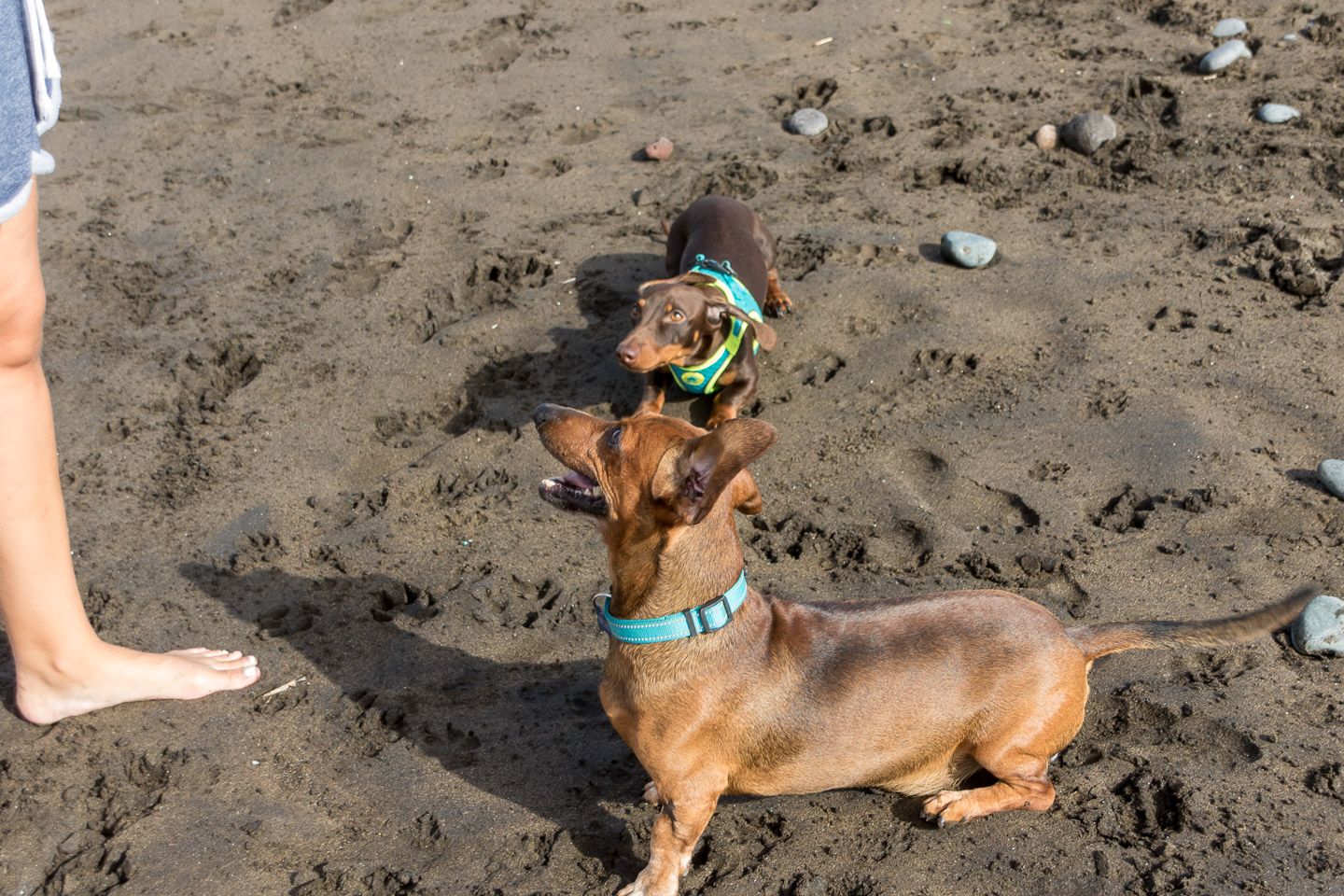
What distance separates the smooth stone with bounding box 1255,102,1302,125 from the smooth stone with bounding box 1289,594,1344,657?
4.31 meters

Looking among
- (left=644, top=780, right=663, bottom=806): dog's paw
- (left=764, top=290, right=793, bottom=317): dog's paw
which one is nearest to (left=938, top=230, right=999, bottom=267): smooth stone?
(left=764, top=290, right=793, bottom=317): dog's paw

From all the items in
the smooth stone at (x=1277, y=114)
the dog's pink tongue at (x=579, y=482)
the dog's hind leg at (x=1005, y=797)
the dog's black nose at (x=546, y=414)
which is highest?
the dog's black nose at (x=546, y=414)

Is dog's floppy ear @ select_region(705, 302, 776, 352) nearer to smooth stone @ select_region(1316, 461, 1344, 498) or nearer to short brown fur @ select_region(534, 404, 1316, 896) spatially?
short brown fur @ select_region(534, 404, 1316, 896)

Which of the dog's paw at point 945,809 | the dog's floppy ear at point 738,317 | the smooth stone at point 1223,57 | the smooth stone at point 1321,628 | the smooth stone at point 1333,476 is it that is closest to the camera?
the dog's paw at point 945,809

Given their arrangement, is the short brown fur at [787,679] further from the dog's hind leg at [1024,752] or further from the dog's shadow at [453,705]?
the dog's shadow at [453,705]

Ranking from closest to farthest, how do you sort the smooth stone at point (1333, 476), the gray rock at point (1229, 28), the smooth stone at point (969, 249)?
the smooth stone at point (1333, 476) → the smooth stone at point (969, 249) → the gray rock at point (1229, 28)

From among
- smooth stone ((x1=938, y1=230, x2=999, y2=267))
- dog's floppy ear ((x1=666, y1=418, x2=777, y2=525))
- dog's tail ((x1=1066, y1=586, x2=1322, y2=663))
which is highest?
dog's floppy ear ((x1=666, y1=418, x2=777, y2=525))

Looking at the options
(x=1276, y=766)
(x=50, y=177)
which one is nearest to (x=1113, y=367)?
(x=1276, y=766)

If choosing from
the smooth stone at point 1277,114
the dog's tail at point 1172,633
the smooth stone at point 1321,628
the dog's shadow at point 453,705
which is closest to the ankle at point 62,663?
the dog's shadow at point 453,705

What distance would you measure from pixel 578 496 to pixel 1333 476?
3.18 m

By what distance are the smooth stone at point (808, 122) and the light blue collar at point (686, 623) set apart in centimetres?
502

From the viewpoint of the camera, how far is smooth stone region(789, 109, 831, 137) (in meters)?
7.82

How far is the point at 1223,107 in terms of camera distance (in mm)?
7523

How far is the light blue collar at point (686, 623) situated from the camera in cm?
348
